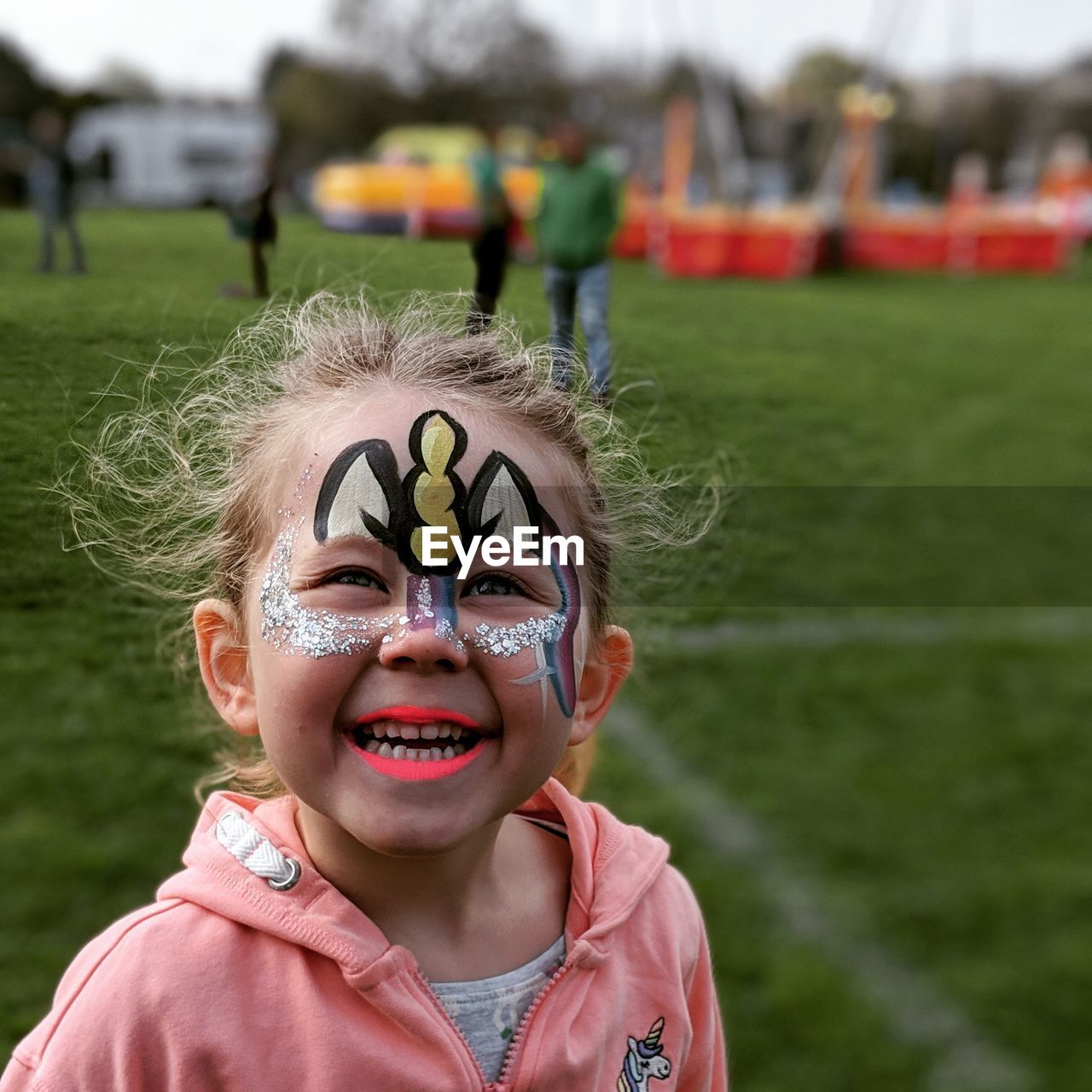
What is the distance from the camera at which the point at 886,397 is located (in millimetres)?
4203

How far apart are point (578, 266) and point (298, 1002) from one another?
3.34 feet

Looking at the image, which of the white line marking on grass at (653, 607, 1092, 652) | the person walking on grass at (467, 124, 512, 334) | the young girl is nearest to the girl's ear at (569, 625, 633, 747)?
the young girl

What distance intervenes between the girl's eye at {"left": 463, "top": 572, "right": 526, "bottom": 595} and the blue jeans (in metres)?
0.27

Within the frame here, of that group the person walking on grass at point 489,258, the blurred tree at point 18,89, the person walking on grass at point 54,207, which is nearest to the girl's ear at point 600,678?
the person walking on grass at point 489,258

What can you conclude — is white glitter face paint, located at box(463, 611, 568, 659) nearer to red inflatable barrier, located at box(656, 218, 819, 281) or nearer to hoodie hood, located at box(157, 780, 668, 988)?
hoodie hood, located at box(157, 780, 668, 988)

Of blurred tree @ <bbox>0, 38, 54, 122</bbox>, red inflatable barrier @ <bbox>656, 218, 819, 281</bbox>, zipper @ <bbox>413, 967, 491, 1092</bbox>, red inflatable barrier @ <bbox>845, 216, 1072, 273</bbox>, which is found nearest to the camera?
zipper @ <bbox>413, 967, 491, 1092</bbox>

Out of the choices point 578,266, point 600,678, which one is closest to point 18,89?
point 578,266

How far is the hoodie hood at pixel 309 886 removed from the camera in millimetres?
1297

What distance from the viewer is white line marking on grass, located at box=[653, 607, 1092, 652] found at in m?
4.52

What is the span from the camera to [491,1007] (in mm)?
1374

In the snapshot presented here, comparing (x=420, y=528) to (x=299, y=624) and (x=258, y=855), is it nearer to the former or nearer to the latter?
(x=299, y=624)

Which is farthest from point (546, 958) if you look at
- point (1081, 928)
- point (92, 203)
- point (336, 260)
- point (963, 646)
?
point (963, 646)

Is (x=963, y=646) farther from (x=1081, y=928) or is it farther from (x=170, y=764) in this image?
(x=170, y=764)

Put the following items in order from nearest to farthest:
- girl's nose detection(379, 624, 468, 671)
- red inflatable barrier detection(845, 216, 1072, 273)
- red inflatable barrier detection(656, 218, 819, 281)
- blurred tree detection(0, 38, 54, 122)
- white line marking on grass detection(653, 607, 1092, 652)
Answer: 1. girl's nose detection(379, 624, 468, 671)
2. white line marking on grass detection(653, 607, 1092, 652)
3. red inflatable barrier detection(656, 218, 819, 281)
4. red inflatable barrier detection(845, 216, 1072, 273)
5. blurred tree detection(0, 38, 54, 122)
